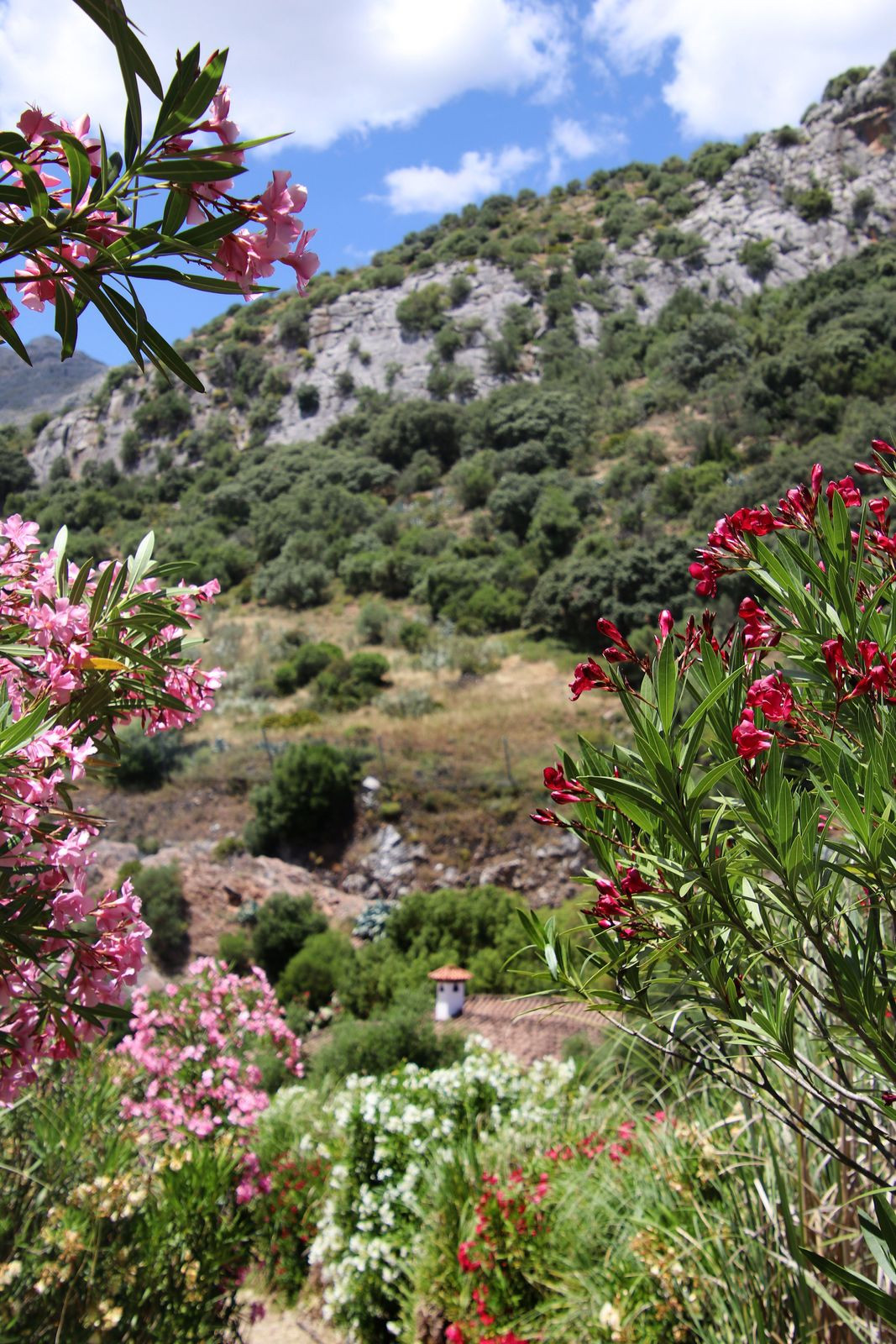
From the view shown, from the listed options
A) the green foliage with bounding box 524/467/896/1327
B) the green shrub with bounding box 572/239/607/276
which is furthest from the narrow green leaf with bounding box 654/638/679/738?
the green shrub with bounding box 572/239/607/276

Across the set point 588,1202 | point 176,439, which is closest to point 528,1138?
point 588,1202

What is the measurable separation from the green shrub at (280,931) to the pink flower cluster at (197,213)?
10.8 meters

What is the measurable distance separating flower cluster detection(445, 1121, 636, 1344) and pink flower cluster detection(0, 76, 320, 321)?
325 centimetres

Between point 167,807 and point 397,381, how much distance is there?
32.6 meters

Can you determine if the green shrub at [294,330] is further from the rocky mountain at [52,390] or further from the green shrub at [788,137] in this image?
the green shrub at [788,137]

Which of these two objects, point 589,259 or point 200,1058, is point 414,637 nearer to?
point 200,1058

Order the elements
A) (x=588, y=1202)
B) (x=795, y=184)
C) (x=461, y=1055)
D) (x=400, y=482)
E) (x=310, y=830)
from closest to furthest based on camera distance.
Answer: (x=588, y=1202) < (x=461, y=1055) < (x=310, y=830) < (x=400, y=482) < (x=795, y=184)

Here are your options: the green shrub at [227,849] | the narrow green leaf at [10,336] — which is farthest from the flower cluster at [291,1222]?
the green shrub at [227,849]

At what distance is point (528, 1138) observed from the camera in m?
3.92

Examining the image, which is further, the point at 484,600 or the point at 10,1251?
the point at 484,600

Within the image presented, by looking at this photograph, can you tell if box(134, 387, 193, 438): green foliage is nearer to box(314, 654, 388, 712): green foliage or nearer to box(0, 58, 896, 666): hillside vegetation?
box(0, 58, 896, 666): hillside vegetation

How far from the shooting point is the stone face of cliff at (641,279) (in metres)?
39.1

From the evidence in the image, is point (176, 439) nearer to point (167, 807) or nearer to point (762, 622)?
point (167, 807)

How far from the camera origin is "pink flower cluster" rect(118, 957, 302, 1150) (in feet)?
13.3
